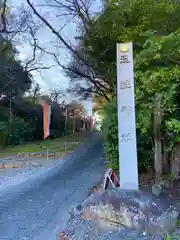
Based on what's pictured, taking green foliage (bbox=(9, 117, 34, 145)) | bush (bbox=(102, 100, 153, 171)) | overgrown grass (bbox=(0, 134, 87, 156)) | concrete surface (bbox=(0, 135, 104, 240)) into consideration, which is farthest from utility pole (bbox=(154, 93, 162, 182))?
green foliage (bbox=(9, 117, 34, 145))

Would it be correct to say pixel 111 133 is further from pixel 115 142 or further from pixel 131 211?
pixel 131 211

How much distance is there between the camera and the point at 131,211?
3.26 metres

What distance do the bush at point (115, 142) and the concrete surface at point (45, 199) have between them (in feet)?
2.92

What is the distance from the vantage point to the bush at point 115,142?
A: 4.55 metres

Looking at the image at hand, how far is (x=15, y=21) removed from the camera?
1187 cm

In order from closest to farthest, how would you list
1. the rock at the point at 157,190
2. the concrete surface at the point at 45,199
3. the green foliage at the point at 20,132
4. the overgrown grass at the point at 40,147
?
the concrete surface at the point at 45,199
the rock at the point at 157,190
the overgrown grass at the point at 40,147
the green foliage at the point at 20,132

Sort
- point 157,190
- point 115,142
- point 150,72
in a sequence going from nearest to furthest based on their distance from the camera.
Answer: point 157,190 → point 150,72 → point 115,142

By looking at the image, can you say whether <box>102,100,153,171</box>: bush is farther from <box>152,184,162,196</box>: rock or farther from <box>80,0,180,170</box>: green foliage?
<box>152,184,162,196</box>: rock

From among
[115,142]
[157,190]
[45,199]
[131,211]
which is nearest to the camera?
[131,211]

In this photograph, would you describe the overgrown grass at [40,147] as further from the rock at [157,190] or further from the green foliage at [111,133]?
the rock at [157,190]

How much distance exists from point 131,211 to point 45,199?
Answer: 1851mm

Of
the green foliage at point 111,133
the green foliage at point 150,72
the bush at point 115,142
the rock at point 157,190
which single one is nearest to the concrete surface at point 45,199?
the green foliage at point 111,133

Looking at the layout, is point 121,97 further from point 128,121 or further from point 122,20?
point 122,20

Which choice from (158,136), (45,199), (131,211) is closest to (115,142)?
(158,136)
